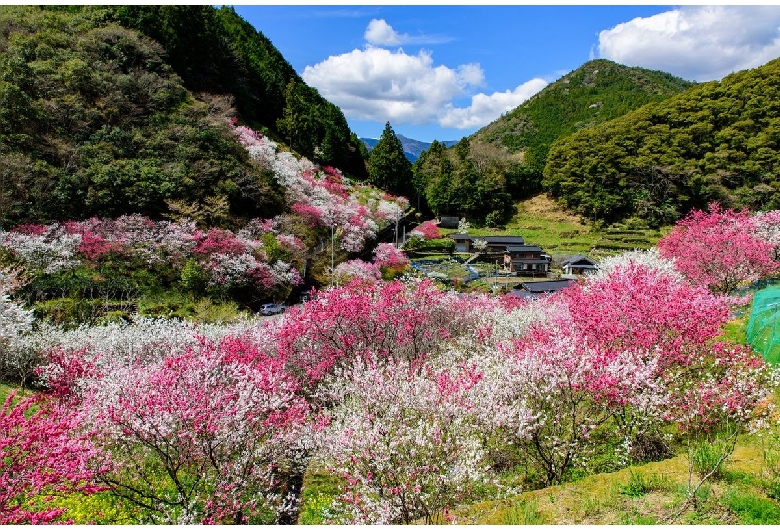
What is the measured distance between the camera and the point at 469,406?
7.88 meters

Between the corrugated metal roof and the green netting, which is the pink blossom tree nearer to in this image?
the green netting

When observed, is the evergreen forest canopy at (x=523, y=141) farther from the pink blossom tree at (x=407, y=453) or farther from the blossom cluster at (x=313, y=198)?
the pink blossom tree at (x=407, y=453)

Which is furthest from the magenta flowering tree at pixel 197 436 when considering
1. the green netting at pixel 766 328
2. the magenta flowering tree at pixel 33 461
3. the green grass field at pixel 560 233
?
the green grass field at pixel 560 233

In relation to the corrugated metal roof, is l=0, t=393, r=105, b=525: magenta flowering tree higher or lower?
lower

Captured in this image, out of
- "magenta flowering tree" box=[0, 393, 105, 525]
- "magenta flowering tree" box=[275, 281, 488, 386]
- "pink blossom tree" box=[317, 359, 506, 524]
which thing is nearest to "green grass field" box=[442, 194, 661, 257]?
"magenta flowering tree" box=[275, 281, 488, 386]

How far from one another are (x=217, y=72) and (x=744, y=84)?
6415 centimetres

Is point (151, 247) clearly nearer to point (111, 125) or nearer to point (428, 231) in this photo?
point (111, 125)

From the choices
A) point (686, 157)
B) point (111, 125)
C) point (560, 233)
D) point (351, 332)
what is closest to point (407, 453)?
point (351, 332)

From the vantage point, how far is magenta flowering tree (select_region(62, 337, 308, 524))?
6.89 metres

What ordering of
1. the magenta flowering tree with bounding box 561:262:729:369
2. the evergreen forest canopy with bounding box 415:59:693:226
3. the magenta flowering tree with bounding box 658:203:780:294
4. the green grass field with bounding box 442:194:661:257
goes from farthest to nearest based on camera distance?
the evergreen forest canopy with bounding box 415:59:693:226, the green grass field with bounding box 442:194:661:257, the magenta flowering tree with bounding box 658:203:780:294, the magenta flowering tree with bounding box 561:262:729:369

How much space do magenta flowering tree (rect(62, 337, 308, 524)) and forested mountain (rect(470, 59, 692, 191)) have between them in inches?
3518

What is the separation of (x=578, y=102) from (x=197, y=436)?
116399 mm

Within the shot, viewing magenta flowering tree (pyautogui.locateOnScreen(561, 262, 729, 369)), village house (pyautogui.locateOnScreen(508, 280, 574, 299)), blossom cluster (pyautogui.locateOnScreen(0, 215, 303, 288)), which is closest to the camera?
magenta flowering tree (pyautogui.locateOnScreen(561, 262, 729, 369))

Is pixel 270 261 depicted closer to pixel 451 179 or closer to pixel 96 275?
pixel 96 275
